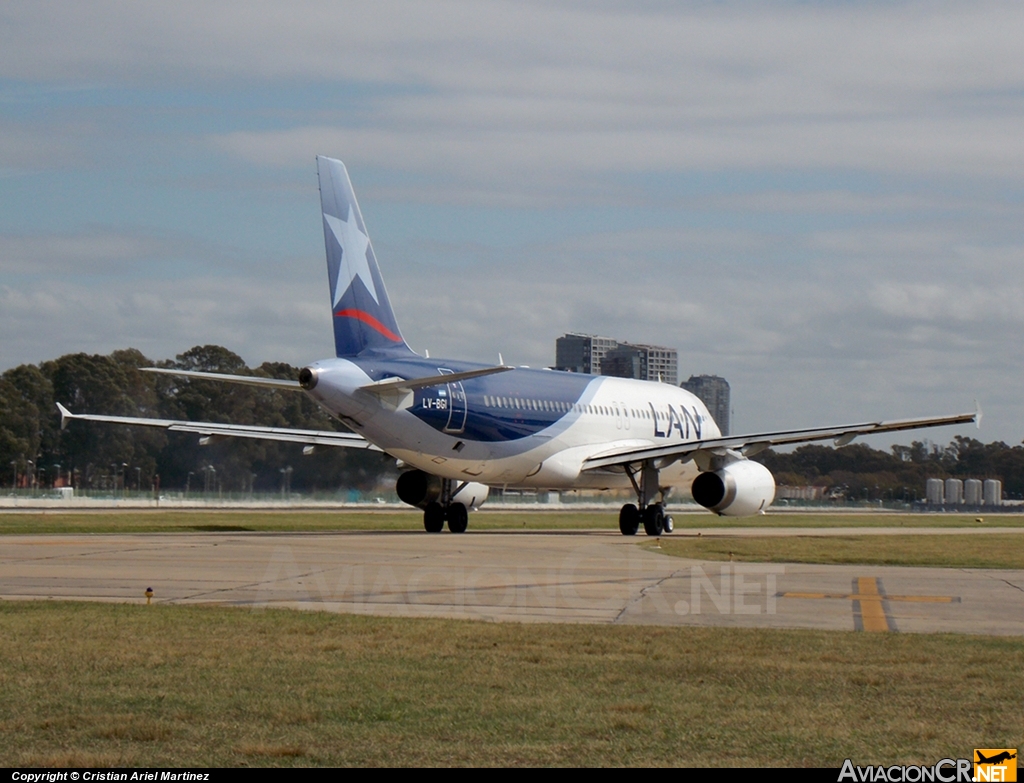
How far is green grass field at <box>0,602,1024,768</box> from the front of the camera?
677 centimetres

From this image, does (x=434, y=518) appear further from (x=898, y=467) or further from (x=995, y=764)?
(x=898, y=467)

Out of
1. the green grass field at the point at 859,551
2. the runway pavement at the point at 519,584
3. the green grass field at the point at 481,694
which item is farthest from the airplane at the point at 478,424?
the green grass field at the point at 481,694

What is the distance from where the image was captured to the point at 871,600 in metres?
15.7

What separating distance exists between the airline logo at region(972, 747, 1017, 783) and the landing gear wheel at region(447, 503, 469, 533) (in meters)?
27.4

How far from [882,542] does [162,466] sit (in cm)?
7253

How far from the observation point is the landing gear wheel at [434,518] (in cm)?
3406

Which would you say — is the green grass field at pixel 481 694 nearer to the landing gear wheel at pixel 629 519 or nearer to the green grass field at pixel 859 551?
the green grass field at pixel 859 551

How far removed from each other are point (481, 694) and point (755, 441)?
26.7m

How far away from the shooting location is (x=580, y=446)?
36.1m

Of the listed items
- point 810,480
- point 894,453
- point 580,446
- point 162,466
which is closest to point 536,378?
point 580,446

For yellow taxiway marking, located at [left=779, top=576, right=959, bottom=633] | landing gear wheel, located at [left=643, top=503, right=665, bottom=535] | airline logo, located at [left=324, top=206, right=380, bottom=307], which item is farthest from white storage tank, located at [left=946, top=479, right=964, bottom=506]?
yellow taxiway marking, located at [left=779, top=576, right=959, bottom=633]

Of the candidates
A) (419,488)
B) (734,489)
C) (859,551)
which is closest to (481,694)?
(859,551)

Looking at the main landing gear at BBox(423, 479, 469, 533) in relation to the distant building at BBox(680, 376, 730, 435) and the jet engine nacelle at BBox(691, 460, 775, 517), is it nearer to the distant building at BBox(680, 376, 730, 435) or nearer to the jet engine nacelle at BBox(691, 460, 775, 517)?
the jet engine nacelle at BBox(691, 460, 775, 517)

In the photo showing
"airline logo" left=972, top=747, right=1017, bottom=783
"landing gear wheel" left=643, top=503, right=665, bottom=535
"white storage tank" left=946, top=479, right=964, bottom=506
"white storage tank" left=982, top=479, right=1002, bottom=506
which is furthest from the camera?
"white storage tank" left=982, top=479, right=1002, bottom=506
